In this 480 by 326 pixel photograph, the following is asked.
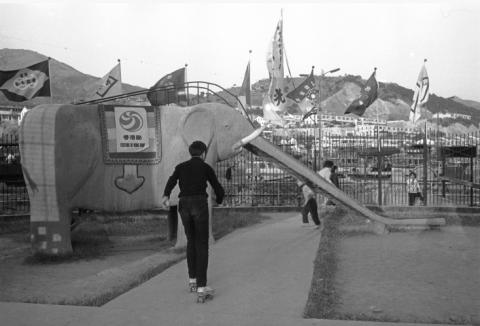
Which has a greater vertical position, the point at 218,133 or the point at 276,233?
the point at 218,133

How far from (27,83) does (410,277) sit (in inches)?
449

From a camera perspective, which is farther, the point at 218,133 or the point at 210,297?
the point at 218,133

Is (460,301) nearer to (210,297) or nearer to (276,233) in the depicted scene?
(210,297)

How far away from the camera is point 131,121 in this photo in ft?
26.7

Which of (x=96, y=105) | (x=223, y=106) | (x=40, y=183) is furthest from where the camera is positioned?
(x=223, y=106)

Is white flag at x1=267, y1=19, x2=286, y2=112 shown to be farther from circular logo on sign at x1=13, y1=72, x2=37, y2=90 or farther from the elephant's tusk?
the elephant's tusk

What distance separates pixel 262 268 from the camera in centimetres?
662

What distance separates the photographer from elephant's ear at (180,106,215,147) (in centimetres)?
821

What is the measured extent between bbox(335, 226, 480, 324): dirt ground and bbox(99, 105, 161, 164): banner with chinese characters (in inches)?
138

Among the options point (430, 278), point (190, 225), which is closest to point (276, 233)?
point (430, 278)

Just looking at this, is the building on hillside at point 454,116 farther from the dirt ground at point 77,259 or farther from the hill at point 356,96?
the dirt ground at point 77,259

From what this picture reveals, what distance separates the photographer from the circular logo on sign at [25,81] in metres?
13.5

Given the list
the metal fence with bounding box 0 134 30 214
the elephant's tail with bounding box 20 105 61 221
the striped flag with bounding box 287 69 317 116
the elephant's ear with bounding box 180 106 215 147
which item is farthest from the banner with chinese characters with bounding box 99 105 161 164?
the striped flag with bounding box 287 69 317 116

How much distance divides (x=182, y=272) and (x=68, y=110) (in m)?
3.29
